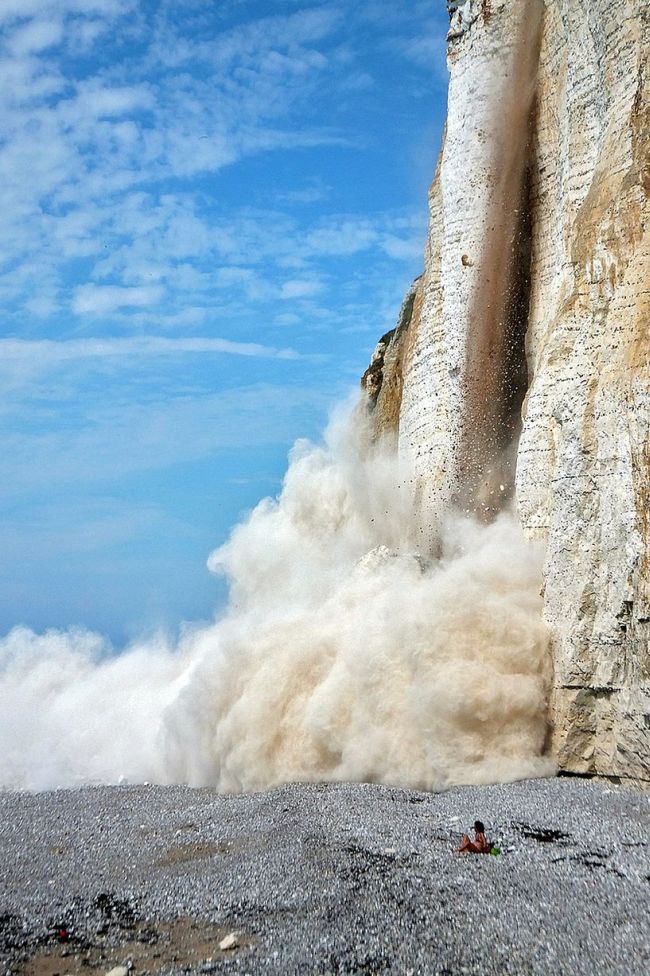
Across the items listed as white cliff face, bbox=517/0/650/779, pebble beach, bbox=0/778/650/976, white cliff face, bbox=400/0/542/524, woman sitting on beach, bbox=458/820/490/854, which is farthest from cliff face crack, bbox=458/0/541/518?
woman sitting on beach, bbox=458/820/490/854

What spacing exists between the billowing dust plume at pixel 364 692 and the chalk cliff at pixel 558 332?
692mm

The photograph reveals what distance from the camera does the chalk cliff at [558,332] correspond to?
12.4m

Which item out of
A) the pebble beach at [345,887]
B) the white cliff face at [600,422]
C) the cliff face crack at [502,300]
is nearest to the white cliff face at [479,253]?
the cliff face crack at [502,300]

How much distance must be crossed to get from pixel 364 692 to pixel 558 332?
6028mm

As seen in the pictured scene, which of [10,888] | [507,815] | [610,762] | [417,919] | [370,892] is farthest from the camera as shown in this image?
[610,762]

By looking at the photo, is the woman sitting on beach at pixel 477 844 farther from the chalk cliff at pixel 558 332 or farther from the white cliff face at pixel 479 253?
the white cliff face at pixel 479 253

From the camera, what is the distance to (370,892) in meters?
8.70

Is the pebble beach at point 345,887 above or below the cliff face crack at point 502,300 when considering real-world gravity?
below

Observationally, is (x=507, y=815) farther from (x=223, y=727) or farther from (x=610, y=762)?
(x=223, y=727)

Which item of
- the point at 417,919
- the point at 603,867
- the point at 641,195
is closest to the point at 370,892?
the point at 417,919

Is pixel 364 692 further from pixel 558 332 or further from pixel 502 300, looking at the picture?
pixel 502 300

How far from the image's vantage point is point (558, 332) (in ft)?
47.8

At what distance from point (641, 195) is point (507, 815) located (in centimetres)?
807

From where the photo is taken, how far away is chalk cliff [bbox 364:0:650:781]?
40.8 ft
